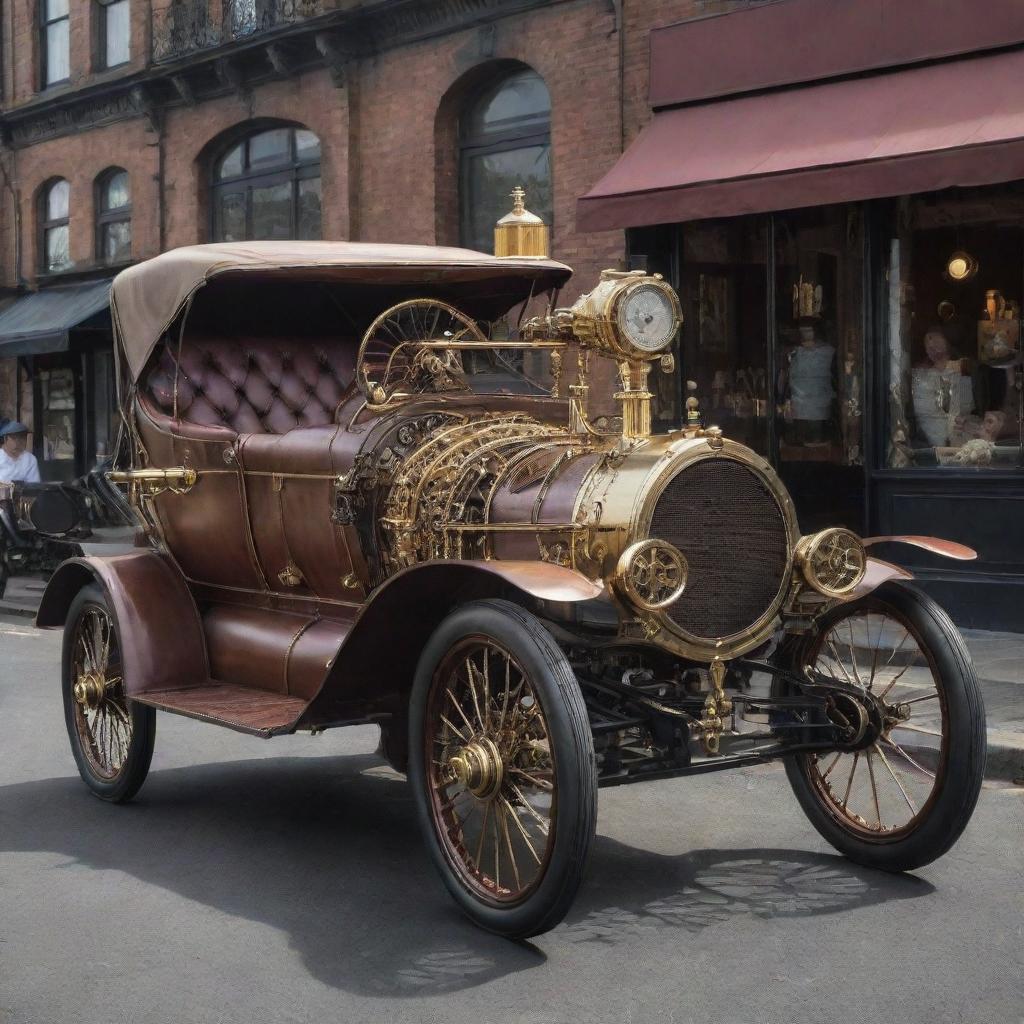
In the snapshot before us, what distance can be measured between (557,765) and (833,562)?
1279mm

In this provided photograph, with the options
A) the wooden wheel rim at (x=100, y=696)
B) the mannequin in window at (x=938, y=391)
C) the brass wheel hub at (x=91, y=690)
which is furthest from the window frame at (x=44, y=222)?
the brass wheel hub at (x=91, y=690)

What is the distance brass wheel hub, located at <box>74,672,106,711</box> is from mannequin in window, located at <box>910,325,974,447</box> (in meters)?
6.87

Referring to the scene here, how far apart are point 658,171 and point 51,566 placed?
6.90 m

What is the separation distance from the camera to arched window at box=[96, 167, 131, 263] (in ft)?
69.6

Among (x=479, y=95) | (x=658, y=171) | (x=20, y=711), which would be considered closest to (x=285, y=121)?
(x=479, y=95)

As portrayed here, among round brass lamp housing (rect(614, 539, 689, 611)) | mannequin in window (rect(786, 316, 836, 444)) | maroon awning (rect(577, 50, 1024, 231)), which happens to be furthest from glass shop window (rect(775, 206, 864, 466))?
round brass lamp housing (rect(614, 539, 689, 611))

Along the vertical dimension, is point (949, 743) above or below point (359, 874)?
above

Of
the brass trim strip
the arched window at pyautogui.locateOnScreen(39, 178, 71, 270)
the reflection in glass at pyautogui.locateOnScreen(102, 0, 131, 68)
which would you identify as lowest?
the brass trim strip

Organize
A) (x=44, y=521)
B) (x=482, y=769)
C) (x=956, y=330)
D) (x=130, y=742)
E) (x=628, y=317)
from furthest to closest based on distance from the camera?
1. (x=44, y=521)
2. (x=956, y=330)
3. (x=130, y=742)
4. (x=628, y=317)
5. (x=482, y=769)

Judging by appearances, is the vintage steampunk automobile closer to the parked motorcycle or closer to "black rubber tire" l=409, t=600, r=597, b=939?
"black rubber tire" l=409, t=600, r=597, b=939

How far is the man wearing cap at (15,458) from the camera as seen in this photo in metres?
16.0

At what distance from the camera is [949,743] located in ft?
16.0

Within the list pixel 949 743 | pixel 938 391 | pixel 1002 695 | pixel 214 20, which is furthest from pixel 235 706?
pixel 214 20

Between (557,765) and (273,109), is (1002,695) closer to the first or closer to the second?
(557,765)
